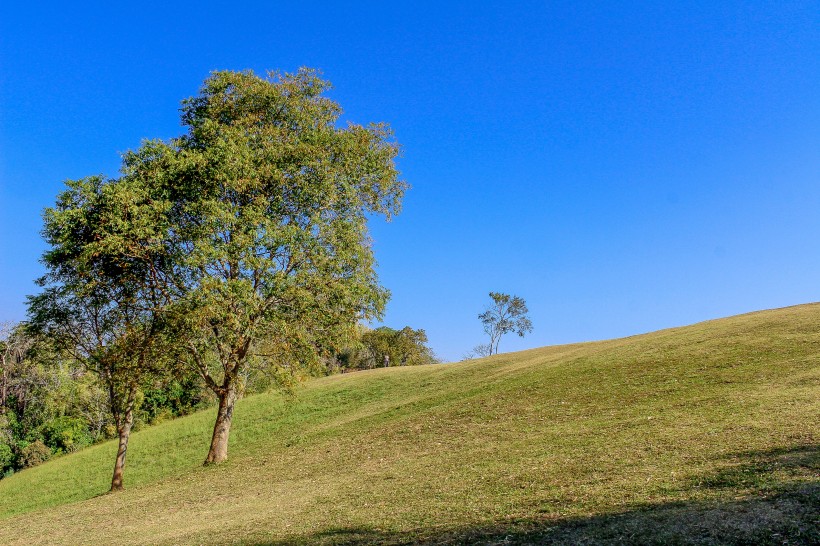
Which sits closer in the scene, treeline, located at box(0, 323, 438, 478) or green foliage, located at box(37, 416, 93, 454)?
treeline, located at box(0, 323, 438, 478)

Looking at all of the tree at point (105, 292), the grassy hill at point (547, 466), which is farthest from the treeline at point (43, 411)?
the tree at point (105, 292)

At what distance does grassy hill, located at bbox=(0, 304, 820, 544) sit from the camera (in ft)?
45.8

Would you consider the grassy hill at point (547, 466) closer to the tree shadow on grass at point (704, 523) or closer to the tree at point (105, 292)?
the tree shadow on grass at point (704, 523)

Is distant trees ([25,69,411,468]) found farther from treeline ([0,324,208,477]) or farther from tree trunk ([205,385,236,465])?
treeline ([0,324,208,477])

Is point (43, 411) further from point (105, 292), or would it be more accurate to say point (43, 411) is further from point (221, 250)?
point (221, 250)

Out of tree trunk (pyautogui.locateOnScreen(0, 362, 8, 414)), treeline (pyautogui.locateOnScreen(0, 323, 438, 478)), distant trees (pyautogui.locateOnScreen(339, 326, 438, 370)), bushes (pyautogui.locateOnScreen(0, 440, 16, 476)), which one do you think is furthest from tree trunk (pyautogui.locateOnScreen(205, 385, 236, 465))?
distant trees (pyautogui.locateOnScreen(339, 326, 438, 370))

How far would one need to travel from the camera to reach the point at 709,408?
25.9 m

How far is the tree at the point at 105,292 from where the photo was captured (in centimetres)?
2998

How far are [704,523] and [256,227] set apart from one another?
81.5 ft

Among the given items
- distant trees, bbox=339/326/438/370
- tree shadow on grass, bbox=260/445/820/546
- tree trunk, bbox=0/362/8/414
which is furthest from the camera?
distant trees, bbox=339/326/438/370

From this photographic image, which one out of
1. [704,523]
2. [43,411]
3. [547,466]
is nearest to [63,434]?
[43,411]

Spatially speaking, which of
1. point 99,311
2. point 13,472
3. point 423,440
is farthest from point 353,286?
point 13,472

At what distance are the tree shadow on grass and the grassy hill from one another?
2.5 inches

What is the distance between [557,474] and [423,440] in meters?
13.3
